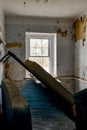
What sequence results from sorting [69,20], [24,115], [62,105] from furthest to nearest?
[69,20] → [62,105] → [24,115]

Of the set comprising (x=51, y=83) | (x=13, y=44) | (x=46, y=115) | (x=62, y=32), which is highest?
(x=62, y=32)

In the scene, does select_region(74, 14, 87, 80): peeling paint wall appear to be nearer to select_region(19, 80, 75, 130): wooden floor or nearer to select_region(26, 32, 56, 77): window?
select_region(26, 32, 56, 77): window

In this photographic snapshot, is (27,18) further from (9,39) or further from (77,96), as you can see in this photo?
(77,96)

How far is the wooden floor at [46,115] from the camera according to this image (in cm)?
159

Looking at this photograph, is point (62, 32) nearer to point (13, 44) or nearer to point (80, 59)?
point (80, 59)

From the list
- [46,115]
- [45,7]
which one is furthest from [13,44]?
[46,115]

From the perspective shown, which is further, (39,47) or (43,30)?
(39,47)

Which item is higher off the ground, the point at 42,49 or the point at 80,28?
the point at 80,28

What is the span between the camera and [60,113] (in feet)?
6.42

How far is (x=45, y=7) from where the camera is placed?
153 inches

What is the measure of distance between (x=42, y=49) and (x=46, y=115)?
304 cm

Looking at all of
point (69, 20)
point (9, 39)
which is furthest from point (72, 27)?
point (9, 39)

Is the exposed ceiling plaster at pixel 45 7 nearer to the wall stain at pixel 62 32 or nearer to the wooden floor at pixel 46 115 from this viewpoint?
the wall stain at pixel 62 32

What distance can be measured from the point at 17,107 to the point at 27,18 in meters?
3.81
